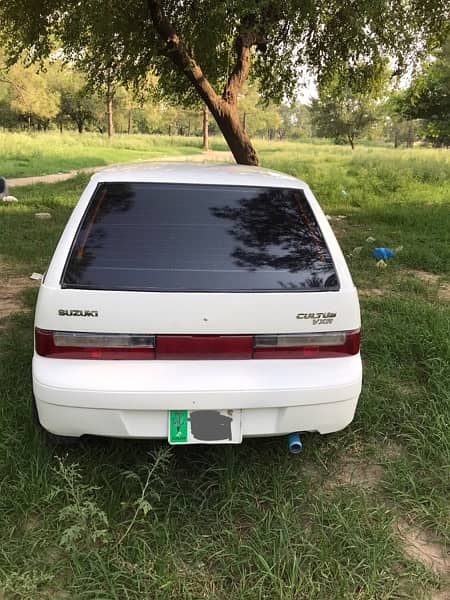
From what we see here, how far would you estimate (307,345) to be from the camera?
262 centimetres

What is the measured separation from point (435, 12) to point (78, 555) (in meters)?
10.8

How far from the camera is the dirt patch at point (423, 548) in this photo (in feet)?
7.71

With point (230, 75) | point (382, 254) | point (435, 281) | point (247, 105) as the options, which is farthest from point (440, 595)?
point (247, 105)

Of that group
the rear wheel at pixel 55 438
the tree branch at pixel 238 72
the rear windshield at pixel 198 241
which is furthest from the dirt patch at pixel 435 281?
the tree branch at pixel 238 72

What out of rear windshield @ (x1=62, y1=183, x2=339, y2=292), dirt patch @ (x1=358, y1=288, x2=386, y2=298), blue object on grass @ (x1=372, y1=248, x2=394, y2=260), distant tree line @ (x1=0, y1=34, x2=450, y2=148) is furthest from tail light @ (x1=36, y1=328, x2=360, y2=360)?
distant tree line @ (x1=0, y1=34, x2=450, y2=148)

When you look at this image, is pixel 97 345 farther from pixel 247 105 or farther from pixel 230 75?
pixel 247 105

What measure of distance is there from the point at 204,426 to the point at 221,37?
365 inches


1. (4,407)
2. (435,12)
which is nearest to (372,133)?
(435,12)

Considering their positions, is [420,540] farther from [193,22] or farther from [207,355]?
[193,22]

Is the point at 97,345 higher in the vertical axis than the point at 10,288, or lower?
higher

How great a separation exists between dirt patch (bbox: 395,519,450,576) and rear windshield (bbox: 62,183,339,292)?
1174 millimetres

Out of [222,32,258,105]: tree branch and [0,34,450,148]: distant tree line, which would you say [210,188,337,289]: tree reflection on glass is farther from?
[0,34,450,148]: distant tree line

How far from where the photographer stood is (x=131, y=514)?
259 cm

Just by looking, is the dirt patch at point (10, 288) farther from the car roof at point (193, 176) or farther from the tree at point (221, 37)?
the tree at point (221, 37)
